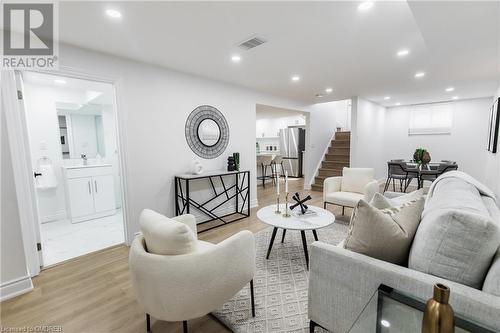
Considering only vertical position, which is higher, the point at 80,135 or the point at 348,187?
the point at 80,135

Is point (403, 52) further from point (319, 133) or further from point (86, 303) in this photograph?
point (86, 303)

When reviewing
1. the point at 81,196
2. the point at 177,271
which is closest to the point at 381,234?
the point at 177,271

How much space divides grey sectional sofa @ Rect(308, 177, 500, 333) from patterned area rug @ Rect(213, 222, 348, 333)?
0.34 metres

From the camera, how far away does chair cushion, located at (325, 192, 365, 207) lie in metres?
3.32

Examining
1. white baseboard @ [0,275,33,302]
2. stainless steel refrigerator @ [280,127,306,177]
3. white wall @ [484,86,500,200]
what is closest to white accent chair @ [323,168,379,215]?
white wall @ [484,86,500,200]

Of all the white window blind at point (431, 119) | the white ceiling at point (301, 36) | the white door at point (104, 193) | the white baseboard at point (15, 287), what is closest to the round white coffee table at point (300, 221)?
the white ceiling at point (301, 36)

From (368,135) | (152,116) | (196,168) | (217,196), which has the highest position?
(152,116)

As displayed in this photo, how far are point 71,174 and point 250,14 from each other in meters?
3.69

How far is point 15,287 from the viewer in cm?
196

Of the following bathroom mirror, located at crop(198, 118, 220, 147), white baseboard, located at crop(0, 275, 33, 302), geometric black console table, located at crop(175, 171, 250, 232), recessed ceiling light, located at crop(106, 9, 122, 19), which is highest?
recessed ceiling light, located at crop(106, 9, 122, 19)

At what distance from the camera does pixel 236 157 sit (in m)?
3.95

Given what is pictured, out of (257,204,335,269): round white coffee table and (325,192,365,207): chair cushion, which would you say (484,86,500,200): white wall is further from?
(257,204,335,269): round white coffee table

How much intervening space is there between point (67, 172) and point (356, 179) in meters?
4.71

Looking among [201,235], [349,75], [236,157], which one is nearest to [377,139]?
[349,75]
